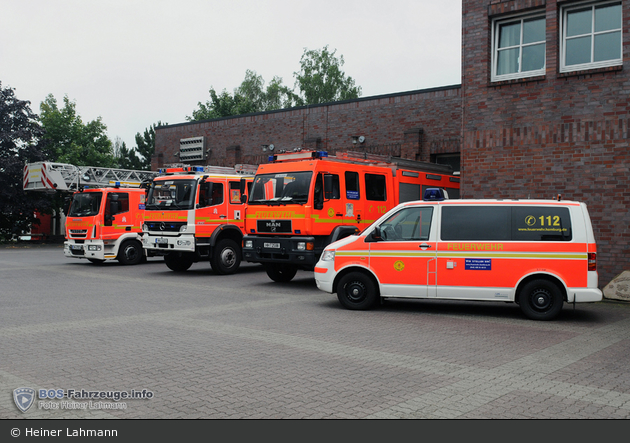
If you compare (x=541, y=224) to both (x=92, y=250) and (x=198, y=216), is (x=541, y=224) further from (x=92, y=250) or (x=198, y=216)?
(x=92, y=250)

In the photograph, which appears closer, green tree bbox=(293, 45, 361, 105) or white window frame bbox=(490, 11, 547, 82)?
white window frame bbox=(490, 11, 547, 82)

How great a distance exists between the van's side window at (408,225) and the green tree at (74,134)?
39646 millimetres

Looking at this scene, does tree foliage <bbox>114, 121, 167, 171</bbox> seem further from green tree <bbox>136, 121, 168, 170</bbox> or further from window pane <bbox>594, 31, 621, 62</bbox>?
window pane <bbox>594, 31, 621, 62</bbox>

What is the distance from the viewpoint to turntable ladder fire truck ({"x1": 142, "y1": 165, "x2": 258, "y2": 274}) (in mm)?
16203

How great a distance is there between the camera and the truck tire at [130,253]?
19.9 metres

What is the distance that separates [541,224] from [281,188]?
6.21 metres

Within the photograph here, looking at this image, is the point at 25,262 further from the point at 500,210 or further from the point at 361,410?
the point at 361,410

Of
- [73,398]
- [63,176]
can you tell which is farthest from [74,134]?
[73,398]

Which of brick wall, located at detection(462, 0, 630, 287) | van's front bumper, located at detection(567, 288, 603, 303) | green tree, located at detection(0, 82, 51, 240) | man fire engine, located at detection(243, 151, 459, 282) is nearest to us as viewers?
van's front bumper, located at detection(567, 288, 603, 303)

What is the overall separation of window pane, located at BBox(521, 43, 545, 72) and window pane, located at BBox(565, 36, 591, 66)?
1.76ft

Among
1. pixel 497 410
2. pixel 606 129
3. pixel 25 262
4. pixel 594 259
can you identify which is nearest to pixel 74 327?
pixel 497 410

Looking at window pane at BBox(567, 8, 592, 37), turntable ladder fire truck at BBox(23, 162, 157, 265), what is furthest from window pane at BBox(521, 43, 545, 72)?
turntable ladder fire truck at BBox(23, 162, 157, 265)

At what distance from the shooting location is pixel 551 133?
12945 mm

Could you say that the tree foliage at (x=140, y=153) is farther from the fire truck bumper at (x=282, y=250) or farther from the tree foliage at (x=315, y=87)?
the fire truck bumper at (x=282, y=250)
